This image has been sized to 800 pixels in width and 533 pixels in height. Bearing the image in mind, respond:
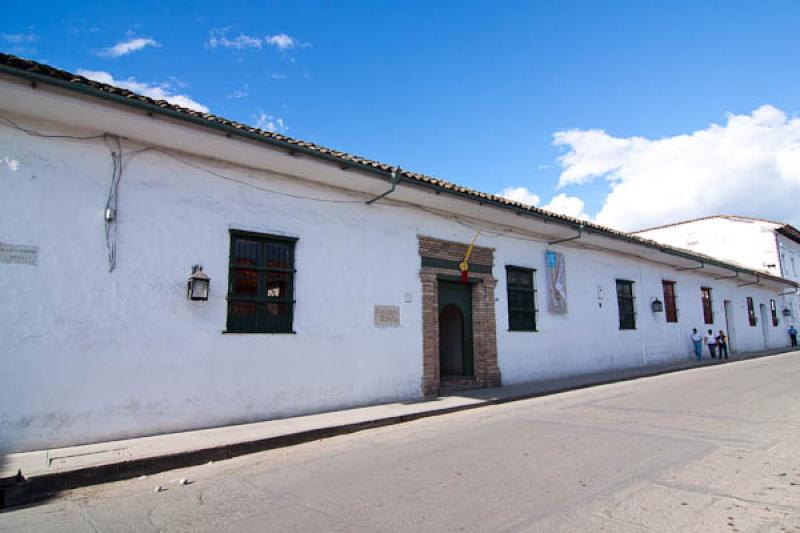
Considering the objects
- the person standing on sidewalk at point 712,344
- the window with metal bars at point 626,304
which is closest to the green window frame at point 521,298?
the window with metal bars at point 626,304

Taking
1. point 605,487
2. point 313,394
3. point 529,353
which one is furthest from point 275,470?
point 529,353

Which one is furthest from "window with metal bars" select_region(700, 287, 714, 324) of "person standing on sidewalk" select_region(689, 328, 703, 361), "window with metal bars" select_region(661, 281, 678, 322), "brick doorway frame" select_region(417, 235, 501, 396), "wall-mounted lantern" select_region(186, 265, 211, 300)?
"wall-mounted lantern" select_region(186, 265, 211, 300)

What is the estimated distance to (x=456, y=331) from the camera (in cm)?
1202

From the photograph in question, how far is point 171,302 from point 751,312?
88.8 feet

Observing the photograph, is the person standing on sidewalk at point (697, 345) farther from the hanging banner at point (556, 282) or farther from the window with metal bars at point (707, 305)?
the hanging banner at point (556, 282)

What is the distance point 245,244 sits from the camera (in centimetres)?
748

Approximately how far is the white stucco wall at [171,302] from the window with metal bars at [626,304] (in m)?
8.25

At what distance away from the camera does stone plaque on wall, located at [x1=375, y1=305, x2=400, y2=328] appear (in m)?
8.84

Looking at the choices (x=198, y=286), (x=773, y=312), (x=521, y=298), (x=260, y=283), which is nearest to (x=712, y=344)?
(x=521, y=298)

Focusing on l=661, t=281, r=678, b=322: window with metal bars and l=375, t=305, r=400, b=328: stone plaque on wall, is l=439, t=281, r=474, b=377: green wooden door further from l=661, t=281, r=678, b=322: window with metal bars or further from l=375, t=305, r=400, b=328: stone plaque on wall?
l=661, t=281, r=678, b=322: window with metal bars

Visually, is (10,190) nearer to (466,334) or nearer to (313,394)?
(313,394)

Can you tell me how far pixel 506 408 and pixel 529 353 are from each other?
3.47m

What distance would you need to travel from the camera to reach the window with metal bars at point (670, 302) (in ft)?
56.3

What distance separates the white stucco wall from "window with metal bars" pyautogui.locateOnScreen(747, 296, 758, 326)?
853 inches
